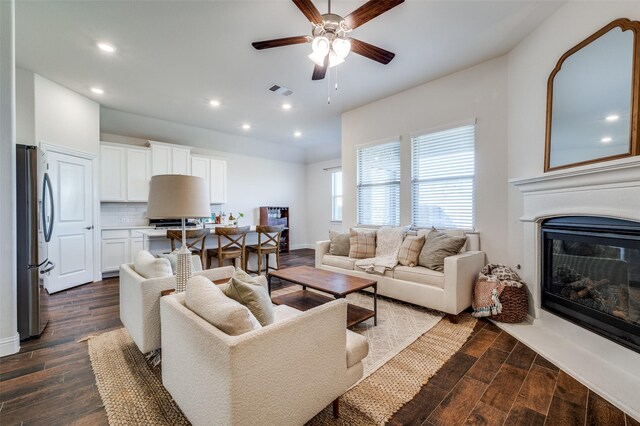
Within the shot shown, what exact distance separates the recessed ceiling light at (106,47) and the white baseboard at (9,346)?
2.97 metres

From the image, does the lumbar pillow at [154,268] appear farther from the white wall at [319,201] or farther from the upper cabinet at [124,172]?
the white wall at [319,201]

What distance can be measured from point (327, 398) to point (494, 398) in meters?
1.13

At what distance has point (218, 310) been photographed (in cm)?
119

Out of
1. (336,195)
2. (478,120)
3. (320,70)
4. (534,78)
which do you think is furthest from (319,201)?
(534,78)

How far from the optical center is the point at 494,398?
168 cm

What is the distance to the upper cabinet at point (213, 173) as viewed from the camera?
571cm

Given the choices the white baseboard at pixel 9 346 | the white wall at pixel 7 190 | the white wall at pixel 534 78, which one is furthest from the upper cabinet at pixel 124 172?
the white wall at pixel 534 78

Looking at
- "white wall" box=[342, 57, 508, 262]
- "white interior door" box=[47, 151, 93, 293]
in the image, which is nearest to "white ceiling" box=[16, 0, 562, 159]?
"white wall" box=[342, 57, 508, 262]

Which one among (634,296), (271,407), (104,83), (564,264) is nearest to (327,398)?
(271,407)

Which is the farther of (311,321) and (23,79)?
(23,79)

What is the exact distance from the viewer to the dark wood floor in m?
1.52

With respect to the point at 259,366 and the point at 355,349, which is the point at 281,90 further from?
the point at 259,366

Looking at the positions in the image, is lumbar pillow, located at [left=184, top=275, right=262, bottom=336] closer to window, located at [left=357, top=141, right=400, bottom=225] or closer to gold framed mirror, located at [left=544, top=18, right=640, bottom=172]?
gold framed mirror, located at [left=544, top=18, right=640, bottom=172]

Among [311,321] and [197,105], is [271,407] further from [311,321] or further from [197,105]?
[197,105]
